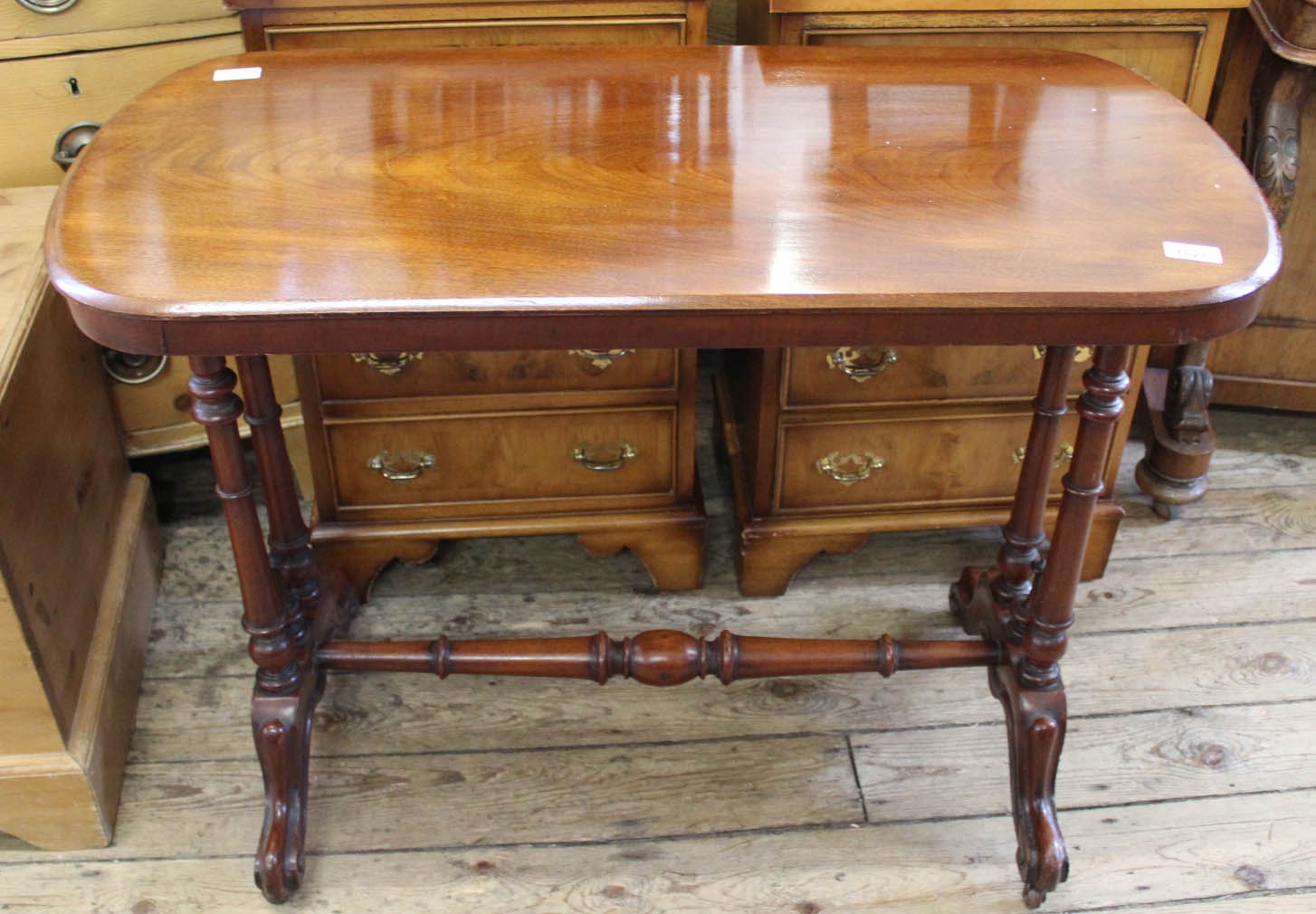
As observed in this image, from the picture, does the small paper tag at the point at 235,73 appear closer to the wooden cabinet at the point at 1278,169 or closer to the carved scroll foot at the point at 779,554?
the carved scroll foot at the point at 779,554

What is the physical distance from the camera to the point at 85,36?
1.92m

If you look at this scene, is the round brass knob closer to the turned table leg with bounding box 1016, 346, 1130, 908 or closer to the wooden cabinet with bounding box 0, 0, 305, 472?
the wooden cabinet with bounding box 0, 0, 305, 472

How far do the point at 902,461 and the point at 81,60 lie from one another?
1.43 metres

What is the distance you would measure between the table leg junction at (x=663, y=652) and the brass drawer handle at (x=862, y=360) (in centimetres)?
26

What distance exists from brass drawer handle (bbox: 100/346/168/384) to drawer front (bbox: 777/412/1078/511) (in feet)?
3.55

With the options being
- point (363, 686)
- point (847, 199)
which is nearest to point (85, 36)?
point (363, 686)

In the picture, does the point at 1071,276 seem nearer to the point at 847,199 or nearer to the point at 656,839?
the point at 847,199

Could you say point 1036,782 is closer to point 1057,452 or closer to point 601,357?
point 1057,452

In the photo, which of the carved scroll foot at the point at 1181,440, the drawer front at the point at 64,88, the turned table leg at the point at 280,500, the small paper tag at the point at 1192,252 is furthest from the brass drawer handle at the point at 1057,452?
the drawer front at the point at 64,88

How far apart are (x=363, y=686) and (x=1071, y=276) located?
130 centimetres

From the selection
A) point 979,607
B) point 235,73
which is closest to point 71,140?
point 235,73

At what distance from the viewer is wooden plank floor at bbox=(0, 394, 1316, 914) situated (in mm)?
1706

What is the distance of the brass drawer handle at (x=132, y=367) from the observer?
84.4 inches

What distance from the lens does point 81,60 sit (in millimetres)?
1934
